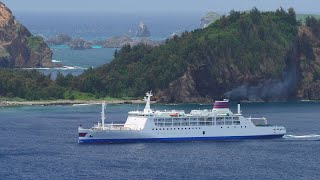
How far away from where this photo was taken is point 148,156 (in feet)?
407

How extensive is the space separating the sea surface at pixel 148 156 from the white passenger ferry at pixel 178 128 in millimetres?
1669

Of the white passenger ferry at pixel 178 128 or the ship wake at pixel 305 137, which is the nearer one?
the white passenger ferry at pixel 178 128

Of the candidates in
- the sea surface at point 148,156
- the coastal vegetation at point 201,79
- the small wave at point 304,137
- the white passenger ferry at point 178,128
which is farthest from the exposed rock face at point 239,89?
the small wave at point 304,137

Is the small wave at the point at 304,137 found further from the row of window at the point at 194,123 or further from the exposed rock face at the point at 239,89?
the exposed rock face at the point at 239,89

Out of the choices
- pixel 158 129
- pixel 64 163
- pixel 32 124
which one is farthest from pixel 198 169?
pixel 32 124

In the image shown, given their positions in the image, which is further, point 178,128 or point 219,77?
point 219,77

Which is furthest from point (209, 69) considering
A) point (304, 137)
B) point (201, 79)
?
point (304, 137)

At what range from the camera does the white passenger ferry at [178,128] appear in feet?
443

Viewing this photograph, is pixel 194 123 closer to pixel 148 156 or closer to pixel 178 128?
pixel 178 128

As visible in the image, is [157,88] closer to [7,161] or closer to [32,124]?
[32,124]

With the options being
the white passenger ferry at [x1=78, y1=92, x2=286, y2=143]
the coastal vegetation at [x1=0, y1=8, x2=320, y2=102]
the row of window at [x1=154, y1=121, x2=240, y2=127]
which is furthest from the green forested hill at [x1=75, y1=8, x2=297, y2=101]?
the row of window at [x1=154, y1=121, x2=240, y2=127]

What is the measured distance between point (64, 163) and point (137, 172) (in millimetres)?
8685

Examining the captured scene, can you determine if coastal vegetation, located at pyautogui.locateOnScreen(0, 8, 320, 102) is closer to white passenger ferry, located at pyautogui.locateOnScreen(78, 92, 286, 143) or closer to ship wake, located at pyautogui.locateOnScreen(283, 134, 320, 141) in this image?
white passenger ferry, located at pyautogui.locateOnScreen(78, 92, 286, 143)

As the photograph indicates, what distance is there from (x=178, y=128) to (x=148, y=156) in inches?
556
